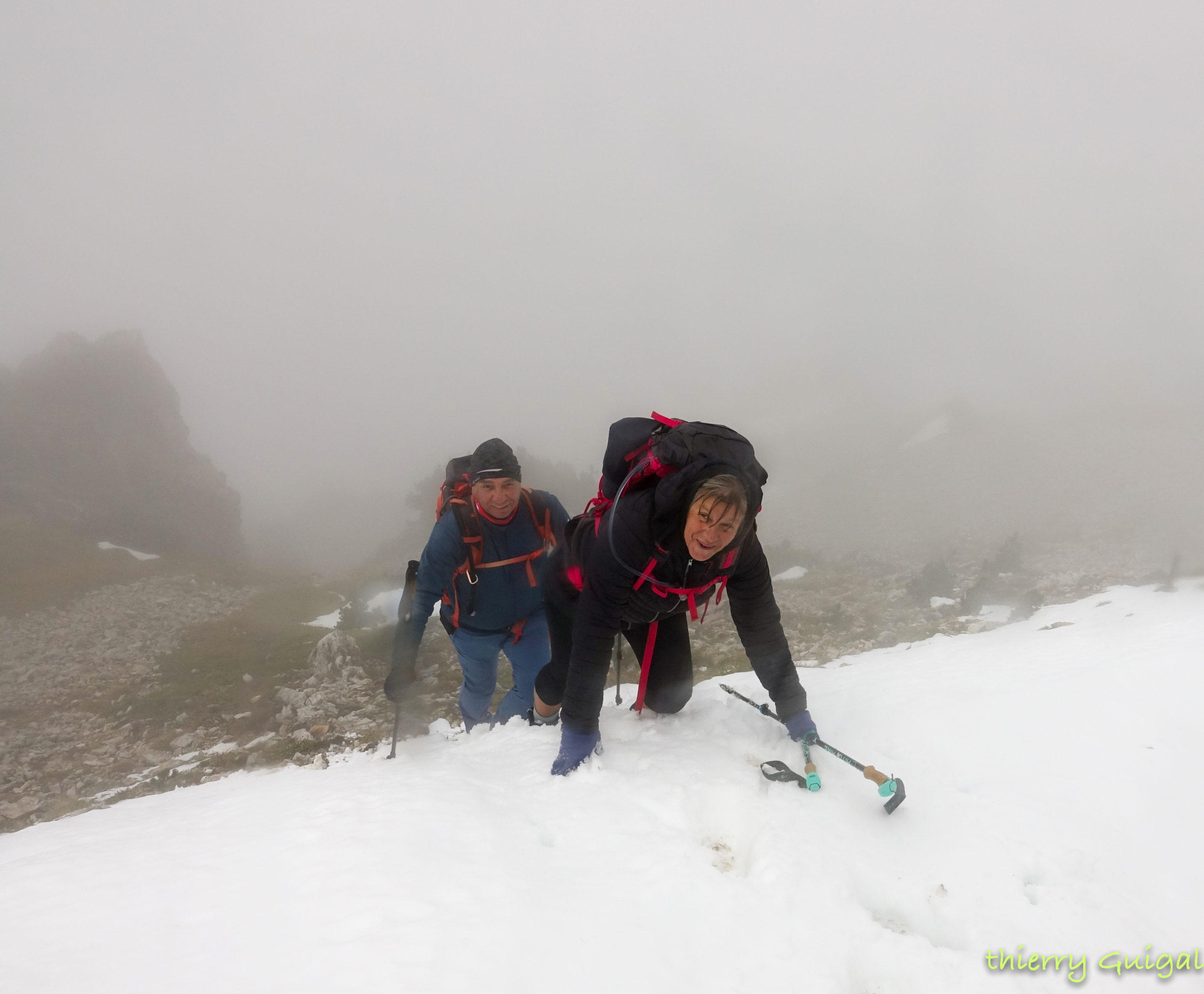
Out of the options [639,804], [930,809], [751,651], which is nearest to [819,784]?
[930,809]

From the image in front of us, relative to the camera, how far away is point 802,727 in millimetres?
3678

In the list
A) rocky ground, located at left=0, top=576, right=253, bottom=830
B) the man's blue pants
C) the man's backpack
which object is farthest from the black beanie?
rocky ground, located at left=0, top=576, right=253, bottom=830

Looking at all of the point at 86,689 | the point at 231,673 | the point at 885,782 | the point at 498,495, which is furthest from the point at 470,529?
the point at 86,689

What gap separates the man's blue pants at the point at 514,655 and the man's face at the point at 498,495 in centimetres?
131

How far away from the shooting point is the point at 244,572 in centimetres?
4550

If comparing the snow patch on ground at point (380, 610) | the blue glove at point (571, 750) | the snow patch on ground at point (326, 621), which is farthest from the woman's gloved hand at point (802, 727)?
the snow patch on ground at point (326, 621)

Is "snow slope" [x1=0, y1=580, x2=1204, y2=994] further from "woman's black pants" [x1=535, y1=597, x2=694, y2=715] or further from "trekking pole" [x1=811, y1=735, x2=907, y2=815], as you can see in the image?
"woman's black pants" [x1=535, y1=597, x2=694, y2=715]

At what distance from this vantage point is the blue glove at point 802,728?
361 cm

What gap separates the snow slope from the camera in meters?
2.11

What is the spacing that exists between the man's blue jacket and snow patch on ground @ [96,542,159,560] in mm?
52212

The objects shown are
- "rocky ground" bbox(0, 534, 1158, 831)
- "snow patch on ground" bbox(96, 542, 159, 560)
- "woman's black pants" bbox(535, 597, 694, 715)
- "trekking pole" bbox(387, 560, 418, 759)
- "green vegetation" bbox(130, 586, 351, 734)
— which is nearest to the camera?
"woman's black pants" bbox(535, 597, 694, 715)

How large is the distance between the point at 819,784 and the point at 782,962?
1217 mm

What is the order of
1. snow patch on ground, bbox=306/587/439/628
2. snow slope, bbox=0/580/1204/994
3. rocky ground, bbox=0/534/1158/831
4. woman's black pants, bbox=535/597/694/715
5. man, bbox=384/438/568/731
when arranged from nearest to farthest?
1. snow slope, bbox=0/580/1204/994
2. woman's black pants, bbox=535/597/694/715
3. man, bbox=384/438/568/731
4. rocky ground, bbox=0/534/1158/831
5. snow patch on ground, bbox=306/587/439/628

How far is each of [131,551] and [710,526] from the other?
5863cm
